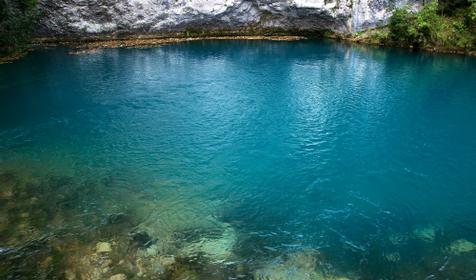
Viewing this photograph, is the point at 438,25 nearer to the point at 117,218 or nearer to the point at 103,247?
the point at 117,218

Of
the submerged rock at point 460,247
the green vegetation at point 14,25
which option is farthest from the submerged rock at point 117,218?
the green vegetation at point 14,25

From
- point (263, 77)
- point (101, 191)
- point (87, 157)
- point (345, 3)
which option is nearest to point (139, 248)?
point (101, 191)

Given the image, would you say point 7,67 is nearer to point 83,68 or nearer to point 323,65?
point 83,68

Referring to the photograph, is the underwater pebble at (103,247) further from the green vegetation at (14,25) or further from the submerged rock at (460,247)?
the green vegetation at (14,25)

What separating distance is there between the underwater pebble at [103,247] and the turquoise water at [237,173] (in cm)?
5

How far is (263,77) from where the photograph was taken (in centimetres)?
2644

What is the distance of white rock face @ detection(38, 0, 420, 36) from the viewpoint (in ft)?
114

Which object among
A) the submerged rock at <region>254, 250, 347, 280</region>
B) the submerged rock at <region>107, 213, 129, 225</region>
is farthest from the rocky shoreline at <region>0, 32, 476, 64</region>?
the submerged rock at <region>254, 250, 347, 280</region>

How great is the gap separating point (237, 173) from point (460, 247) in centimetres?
763

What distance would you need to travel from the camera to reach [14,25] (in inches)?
1141

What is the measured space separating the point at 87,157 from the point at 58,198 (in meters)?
3.18

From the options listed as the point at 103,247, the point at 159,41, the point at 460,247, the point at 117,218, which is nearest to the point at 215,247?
the point at 103,247

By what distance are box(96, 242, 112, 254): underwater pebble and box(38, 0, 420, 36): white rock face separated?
29.0 meters

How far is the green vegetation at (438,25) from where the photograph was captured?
31.5m
